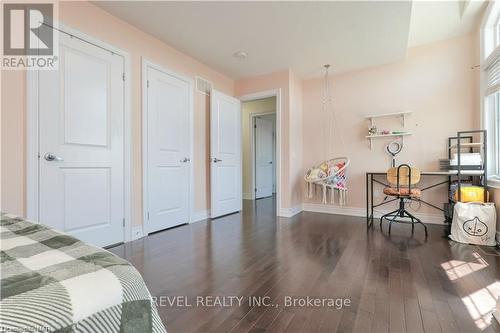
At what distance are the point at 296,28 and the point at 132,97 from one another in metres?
2.10

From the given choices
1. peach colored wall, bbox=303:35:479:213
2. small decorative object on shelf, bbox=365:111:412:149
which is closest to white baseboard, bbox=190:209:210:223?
peach colored wall, bbox=303:35:479:213

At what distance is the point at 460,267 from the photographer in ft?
6.70

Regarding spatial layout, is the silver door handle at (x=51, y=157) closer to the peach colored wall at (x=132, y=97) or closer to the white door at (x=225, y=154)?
the peach colored wall at (x=132, y=97)

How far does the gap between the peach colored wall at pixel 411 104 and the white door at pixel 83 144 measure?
130 inches

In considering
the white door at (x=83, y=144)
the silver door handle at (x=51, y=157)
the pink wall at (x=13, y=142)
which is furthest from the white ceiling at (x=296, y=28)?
the silver door handle at (x=51, y=157)

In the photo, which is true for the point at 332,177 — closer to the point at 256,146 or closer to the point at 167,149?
the point at 167,149

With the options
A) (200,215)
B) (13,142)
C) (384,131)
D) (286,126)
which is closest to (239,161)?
(286,126)

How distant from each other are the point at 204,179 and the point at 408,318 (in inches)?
124

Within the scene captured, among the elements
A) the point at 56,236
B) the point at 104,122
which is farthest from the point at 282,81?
the point at 56,236

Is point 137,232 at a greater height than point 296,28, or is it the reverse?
point 296,28

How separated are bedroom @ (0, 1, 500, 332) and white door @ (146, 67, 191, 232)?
0.02 metres

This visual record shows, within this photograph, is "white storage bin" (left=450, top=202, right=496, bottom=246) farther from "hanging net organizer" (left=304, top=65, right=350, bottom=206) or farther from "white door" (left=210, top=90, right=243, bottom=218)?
"white door" (left=210, top=90, right=243, bottom=218)

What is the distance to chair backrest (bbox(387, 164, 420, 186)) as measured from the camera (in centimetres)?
307

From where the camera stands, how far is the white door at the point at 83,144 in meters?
2.16
